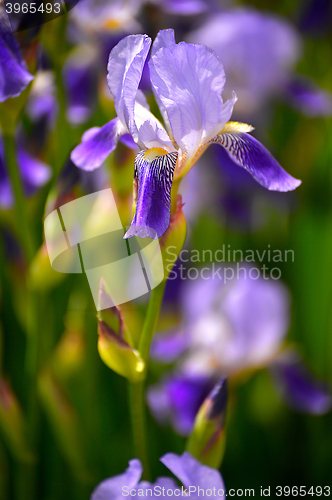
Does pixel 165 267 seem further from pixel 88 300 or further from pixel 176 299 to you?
pixel 176 299

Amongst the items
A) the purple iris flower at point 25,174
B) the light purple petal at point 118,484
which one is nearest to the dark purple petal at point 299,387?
the light purple petal at point 118,484

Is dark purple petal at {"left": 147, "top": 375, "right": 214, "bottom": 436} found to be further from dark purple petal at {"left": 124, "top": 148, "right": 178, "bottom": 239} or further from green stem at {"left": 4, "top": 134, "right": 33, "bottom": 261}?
dark purple petal at {"left": 124, "top": 148, "right": 178, "bottom": 239}

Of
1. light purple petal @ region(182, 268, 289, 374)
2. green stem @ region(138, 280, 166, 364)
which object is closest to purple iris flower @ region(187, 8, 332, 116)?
light purple petal @ region(182, 268, 289, 374)

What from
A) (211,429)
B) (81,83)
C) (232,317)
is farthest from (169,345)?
(81,83)

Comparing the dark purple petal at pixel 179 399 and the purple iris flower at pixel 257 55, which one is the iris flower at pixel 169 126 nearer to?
the dark purple petal at pixel 179 399

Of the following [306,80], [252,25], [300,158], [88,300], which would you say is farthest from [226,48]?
[88,300]

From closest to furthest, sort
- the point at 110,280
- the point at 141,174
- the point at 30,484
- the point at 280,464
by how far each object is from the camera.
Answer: the point at 141,174, the point at 110,280, the point at 30,484, the point at 280,464
